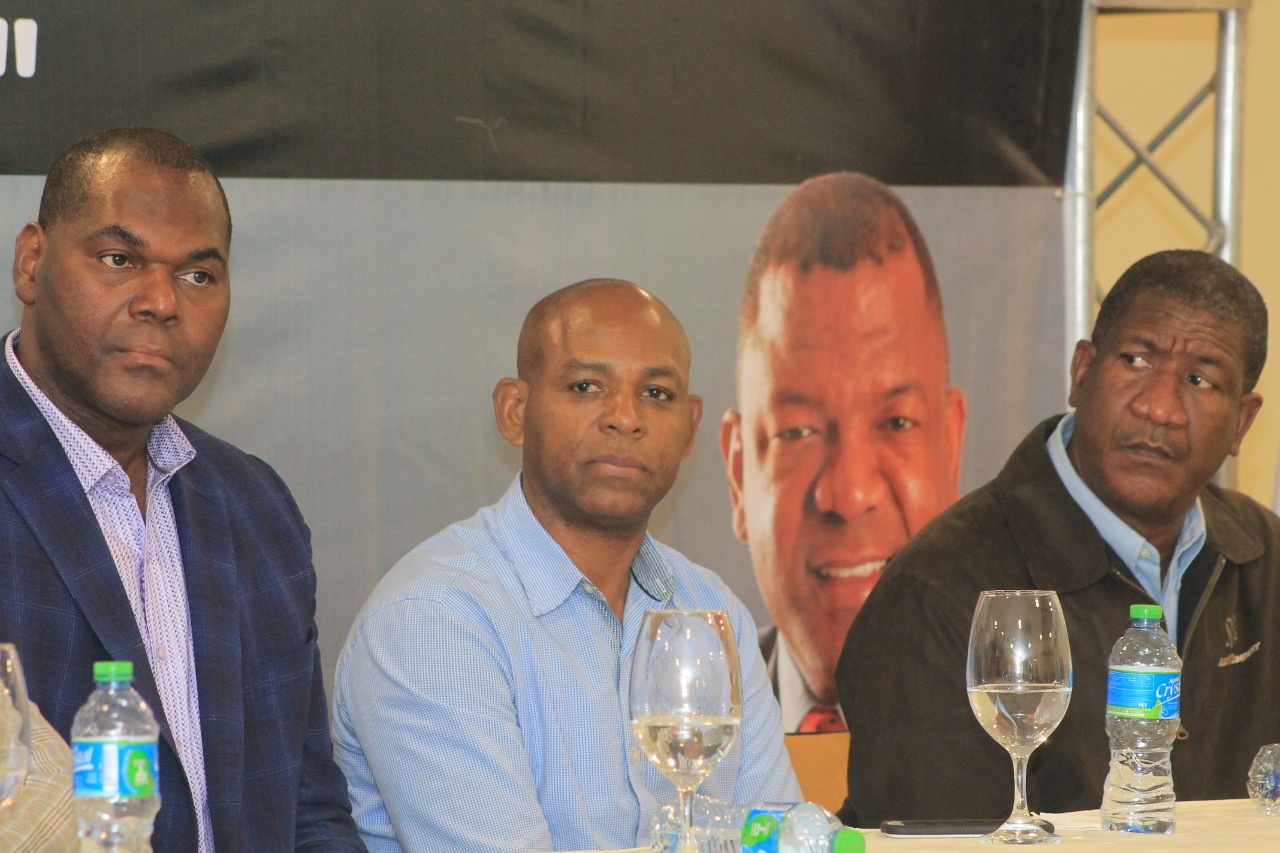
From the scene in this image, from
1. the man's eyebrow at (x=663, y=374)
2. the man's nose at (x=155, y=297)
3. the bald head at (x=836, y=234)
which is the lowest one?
the man's eyebrow at (x=663, y=374)

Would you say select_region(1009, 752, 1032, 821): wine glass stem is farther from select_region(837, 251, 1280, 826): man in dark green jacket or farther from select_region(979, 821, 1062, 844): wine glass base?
select_region(837, 251, 1280, 826): man in dark green jacket

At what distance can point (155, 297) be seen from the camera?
2426mm

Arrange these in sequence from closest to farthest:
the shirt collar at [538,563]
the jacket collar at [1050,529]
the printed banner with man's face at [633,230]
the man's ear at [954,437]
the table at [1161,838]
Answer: the table at [1161,838] < the shirt collar at [538,563] < the jacket collar at [1050,529] < the printed banner with man's face at [633,230] < the man's ear at [954,437]

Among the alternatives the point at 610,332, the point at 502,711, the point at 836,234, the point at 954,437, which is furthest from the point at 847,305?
the point at 502,711

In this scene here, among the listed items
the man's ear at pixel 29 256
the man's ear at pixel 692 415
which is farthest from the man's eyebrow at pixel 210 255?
the man's ear at pixel 692 415

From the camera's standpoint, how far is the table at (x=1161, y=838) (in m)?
1.98

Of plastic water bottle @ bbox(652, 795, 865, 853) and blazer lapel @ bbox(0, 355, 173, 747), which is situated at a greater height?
blazer lapel @ bbox(0, 355, 173, 747)

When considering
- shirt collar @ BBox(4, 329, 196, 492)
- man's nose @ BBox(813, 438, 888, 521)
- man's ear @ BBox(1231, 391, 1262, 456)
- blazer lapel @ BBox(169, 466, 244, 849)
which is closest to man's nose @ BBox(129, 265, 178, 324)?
shirt collar @ BBox(4, 329, 196, 492)

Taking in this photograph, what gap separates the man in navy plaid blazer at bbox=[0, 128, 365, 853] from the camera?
2303 millimetres

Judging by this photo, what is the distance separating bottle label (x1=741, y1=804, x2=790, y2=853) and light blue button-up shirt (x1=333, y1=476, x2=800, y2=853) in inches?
23.9

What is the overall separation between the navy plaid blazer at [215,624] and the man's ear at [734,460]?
4.56ft

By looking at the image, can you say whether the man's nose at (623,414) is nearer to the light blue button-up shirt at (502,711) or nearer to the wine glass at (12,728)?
the light blue button-up shirt at (502,711)

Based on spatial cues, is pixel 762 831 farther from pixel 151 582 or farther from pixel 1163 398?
pixel 1163 398

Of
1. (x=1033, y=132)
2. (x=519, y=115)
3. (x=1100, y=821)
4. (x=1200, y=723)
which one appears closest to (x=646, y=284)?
(x=519, y=115)
